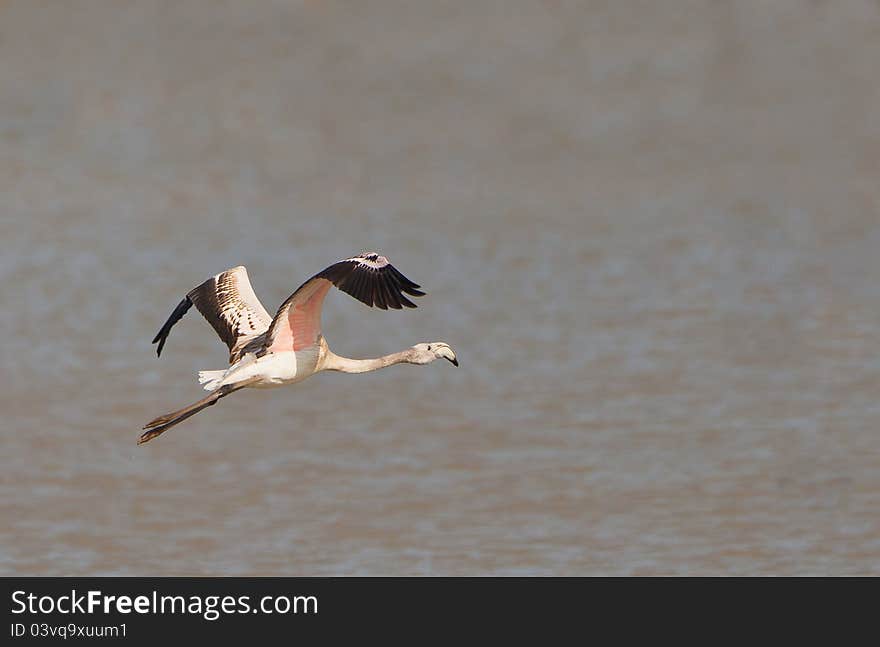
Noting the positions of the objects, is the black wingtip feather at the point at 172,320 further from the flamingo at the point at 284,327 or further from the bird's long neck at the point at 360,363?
the bird's long neck at the point at 360,363

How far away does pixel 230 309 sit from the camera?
1528 centimetres

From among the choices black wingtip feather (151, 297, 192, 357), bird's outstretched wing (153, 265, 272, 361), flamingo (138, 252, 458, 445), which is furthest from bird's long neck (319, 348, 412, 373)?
black wingtip feather (151, 297, 192, 357)

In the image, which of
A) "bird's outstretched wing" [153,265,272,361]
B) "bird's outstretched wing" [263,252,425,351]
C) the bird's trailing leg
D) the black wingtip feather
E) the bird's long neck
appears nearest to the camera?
"bird's outstretched wing" [263,252,425,351]

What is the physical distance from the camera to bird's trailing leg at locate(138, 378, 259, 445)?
13.8 metres

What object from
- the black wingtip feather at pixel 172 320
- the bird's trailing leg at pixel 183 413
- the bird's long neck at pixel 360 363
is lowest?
the bird's trailing leg at pixel 183 413

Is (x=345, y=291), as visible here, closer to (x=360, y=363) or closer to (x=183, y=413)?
(x=183, y=413)

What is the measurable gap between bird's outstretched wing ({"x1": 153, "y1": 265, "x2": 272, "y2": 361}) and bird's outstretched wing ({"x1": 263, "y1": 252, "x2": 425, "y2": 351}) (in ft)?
2.34

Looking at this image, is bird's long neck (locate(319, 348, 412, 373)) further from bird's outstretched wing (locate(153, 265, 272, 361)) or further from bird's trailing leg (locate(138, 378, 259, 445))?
bird's trailing leg (locate(138, 378, 259, 445))

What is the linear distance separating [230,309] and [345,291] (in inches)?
102

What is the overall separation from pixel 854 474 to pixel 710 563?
2.97 m

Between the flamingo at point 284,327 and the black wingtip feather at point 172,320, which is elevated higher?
the black wingtip feather at point 172,320

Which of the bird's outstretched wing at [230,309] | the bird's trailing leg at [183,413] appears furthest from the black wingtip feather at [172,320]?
the bird's trailing leg at [183,413]

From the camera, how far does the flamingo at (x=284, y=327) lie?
13.0m

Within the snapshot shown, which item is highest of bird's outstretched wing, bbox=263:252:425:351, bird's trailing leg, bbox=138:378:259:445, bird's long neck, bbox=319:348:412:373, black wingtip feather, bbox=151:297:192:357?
black wingtip feather, bbox=151:297:192:357
